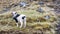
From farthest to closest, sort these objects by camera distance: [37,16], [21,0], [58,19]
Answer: [21,0]
[58,19]
[37,16]

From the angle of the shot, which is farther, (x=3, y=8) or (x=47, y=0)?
(x=47, y=0)

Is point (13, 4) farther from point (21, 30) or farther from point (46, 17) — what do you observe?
point (21, 30)

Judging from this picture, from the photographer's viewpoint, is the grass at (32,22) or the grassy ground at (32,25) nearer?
the grassy ground at (32,25)

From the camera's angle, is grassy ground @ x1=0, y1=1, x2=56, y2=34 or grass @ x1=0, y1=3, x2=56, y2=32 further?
grass @ x1=0, y1=3, x2=56, y2=32

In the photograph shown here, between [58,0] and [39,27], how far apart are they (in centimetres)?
667

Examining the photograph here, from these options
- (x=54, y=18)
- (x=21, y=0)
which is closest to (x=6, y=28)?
(x=54, y=18)

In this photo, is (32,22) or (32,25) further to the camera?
(32,22)

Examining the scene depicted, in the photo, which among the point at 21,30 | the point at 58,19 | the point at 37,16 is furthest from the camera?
the point at 58,19

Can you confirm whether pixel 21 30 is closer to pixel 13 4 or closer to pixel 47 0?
pixel 13 4

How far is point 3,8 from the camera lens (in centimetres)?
1333

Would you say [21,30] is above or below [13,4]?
below

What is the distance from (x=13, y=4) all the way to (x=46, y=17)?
13.6 feet

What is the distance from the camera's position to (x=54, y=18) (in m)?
11.2

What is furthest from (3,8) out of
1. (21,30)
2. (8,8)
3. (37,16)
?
(21,30)
